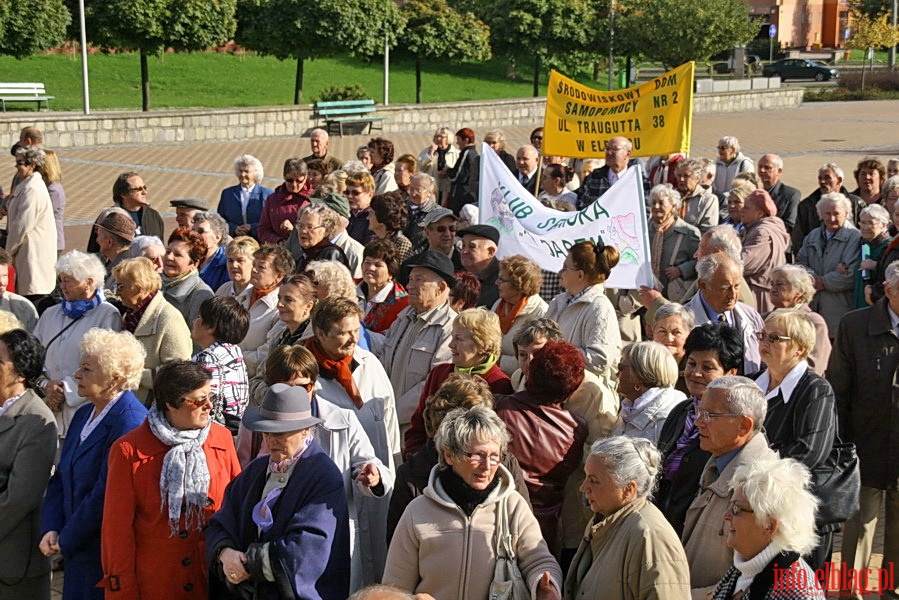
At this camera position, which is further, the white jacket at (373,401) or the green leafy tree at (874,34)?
the green leafy tree at (874,34)

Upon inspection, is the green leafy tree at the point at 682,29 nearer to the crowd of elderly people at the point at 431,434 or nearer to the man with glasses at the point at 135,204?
the man with glasses at the point at 135,204

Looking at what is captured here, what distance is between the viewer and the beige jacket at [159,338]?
668 cm

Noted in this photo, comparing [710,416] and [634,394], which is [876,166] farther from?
[710,416]

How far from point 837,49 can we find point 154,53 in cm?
5490

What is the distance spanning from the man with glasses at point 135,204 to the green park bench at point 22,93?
23.6 m

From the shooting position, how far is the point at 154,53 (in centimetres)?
3159

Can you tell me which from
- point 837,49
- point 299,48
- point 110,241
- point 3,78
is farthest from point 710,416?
point 837,49

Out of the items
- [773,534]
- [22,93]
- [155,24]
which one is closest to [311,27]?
[155,24]

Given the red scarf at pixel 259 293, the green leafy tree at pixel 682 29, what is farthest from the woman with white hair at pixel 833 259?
the green leafy tree at pixel 682 29

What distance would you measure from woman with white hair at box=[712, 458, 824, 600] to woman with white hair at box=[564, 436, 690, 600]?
25 centimetres

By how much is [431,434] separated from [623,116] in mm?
7749

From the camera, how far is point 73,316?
6965mm

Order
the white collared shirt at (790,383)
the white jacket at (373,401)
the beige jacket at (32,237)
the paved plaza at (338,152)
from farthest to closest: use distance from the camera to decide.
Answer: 1. the paved plaza at (338,152)
2. the beige jacket at (32,237)
3. the white jacket at (373,401)
4. the white collared shirt at (790,383)

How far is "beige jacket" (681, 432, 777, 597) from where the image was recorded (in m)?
4.67
